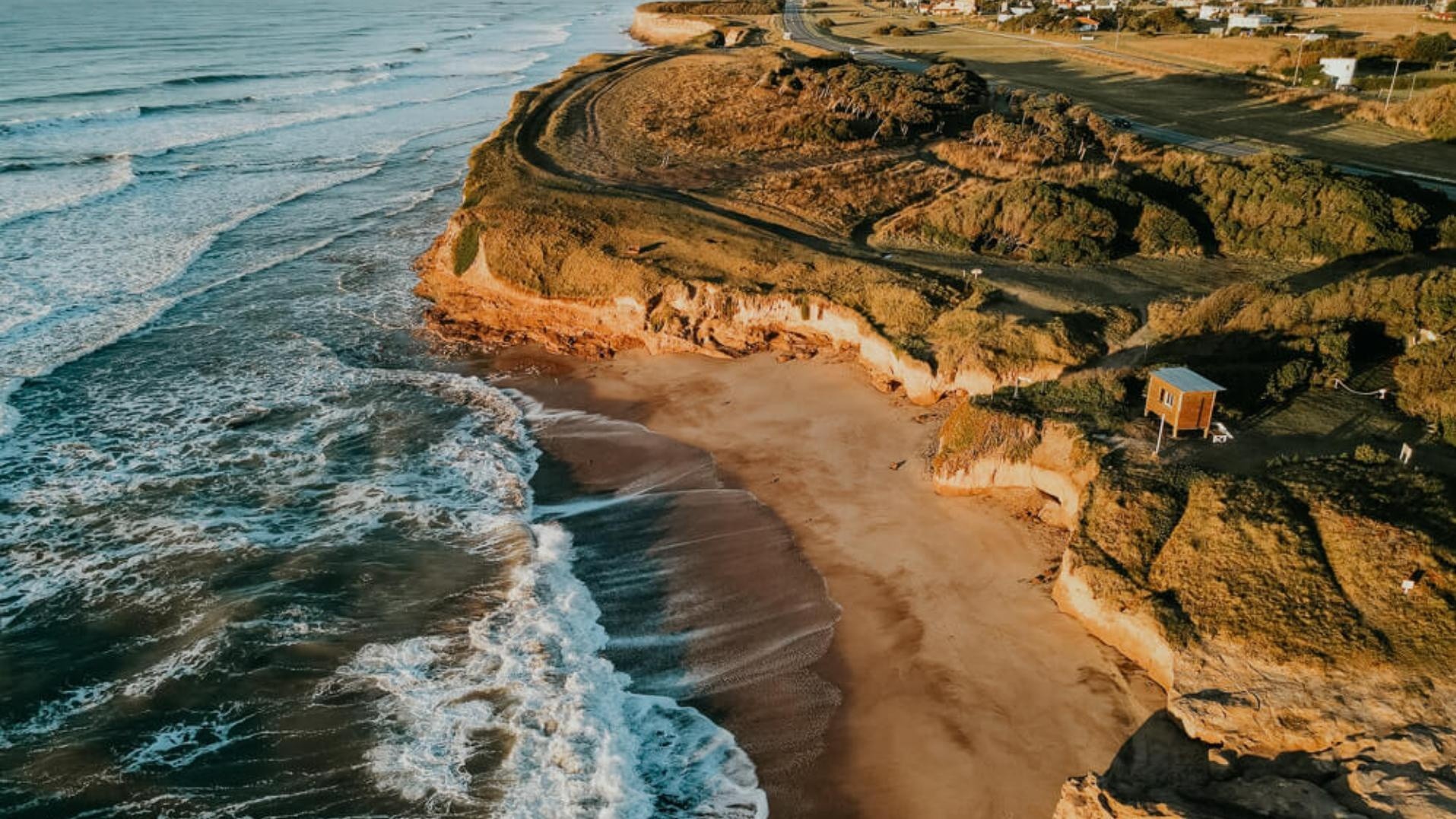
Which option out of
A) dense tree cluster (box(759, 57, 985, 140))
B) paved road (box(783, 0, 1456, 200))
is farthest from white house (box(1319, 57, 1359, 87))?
dense tree cluster (box(759, 57, 985, 140))

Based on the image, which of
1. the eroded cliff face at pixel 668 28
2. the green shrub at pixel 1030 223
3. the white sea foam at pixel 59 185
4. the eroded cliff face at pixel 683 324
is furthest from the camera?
the eroded cliff face at pixel 668 28

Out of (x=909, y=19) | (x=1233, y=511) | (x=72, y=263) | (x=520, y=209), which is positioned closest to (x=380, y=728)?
(x=1233, y=511)

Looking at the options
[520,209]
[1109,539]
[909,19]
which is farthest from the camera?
[909,19]

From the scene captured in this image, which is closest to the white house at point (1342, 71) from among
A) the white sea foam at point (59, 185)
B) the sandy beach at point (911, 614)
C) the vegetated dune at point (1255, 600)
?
the vegetated dune at point (1255, 600)

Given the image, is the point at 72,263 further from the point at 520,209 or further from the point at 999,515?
the point at 999,515

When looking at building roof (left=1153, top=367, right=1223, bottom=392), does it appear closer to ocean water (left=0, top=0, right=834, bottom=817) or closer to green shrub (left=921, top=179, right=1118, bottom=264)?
ocean water (left=0, top=0, right=834, bottom=817)

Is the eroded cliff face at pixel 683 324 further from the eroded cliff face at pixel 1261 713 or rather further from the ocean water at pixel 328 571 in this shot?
the eroded cliff face at pixel 1261 713

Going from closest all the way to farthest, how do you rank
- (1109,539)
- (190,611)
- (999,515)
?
(1109,539)
(190,611)
(999,515)
